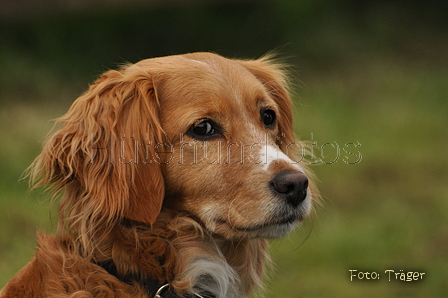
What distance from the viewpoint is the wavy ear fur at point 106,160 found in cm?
350

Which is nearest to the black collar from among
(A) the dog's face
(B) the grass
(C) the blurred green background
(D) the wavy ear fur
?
(D) the wavy ear fur

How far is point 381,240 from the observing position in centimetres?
729

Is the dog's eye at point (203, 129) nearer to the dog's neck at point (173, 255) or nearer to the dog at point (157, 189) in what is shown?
the dog at point (157, 189)

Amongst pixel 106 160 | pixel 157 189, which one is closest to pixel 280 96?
pixel 157 189

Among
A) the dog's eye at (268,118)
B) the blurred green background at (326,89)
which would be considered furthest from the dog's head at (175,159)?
the blurred green background at (326,89)

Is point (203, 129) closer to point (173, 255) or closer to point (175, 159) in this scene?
point (175, 159)

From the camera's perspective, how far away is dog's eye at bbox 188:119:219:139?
3.67 m

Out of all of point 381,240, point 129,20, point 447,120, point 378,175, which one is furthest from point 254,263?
point 129,20

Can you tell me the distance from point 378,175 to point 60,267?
6.10 m

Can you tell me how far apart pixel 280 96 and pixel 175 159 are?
51.4 inches

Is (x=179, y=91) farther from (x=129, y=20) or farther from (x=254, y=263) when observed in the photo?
(x=129, y=20)

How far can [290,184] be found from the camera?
11.5 feet

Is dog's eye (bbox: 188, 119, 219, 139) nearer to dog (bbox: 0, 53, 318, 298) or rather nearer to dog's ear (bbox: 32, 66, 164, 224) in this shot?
dog (bbox: 0, 53, 318, 298)

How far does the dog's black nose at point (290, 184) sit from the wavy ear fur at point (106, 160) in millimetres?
665
